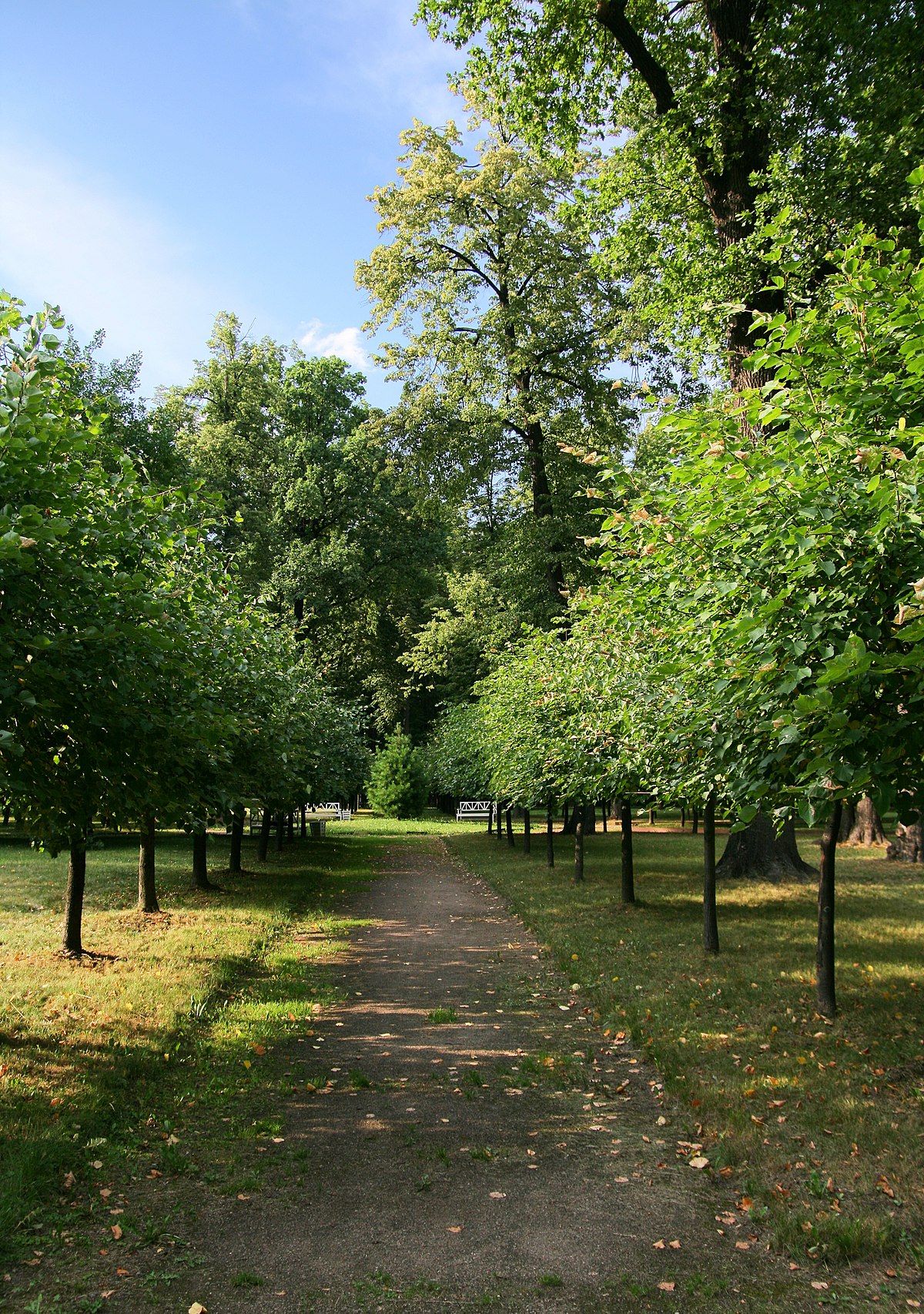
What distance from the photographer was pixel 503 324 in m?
22.2

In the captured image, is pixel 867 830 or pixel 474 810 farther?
pixel 474 810

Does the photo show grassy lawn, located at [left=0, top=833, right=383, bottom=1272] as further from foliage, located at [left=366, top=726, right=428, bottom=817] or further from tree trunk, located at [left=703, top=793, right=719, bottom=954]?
foliage, located at [left=366, top=726, right=428, bottom=817]

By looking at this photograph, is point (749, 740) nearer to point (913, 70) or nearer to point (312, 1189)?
point (312, 1189)

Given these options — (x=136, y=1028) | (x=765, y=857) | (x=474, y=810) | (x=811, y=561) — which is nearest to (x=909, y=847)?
(x=765, y=857)

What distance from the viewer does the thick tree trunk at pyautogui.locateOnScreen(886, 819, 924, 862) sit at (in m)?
18.4

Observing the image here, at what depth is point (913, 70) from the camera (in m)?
10.6

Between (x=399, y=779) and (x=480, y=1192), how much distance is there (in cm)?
3548

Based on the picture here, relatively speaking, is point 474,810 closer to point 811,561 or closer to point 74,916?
point 74,916

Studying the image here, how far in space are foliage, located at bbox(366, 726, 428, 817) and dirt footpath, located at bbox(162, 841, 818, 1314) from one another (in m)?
31.0

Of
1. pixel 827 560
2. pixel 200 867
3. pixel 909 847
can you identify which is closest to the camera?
pixel 827 560

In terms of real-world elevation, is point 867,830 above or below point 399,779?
below

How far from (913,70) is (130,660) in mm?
11669

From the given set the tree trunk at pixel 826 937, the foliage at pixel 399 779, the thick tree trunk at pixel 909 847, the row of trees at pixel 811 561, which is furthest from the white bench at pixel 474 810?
the row of trees at pixel 811 561

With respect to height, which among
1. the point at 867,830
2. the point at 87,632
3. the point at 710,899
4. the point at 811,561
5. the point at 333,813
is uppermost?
the point at 811,561
